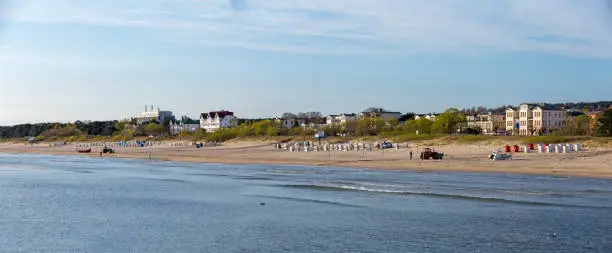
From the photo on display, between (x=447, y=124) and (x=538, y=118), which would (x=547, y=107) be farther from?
(x=447, y=124)

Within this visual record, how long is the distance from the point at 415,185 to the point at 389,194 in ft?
13.5

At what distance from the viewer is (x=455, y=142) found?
2648 inches

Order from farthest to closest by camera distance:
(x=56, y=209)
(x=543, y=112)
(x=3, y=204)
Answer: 1. (x=543, y=112)
2. (x=3, y=204)
3. (x=56, y=209)

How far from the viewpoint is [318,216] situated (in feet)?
74.0

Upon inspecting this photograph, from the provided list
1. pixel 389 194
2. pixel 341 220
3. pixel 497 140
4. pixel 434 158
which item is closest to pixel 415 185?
pixel 389 194

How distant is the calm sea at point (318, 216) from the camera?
58.0ft

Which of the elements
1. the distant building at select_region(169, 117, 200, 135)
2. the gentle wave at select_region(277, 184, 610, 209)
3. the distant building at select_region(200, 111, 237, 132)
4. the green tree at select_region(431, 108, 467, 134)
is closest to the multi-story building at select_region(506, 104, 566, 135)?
the green tree at select_region(431, 108, 467, 134)

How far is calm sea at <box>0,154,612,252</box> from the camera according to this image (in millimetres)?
17672

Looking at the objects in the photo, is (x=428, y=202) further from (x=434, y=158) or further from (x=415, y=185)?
(x=434, y=158)

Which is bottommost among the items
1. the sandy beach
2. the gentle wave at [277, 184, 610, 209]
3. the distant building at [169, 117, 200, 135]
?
the gentle wave at [277, 184, 610, 209]

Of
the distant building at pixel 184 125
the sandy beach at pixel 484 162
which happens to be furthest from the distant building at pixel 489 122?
the distant building at pixel 184 125

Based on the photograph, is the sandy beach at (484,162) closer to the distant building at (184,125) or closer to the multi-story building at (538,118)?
the multi-story building at (538,118)

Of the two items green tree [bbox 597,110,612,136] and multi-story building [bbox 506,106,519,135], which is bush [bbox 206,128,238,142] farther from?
green tree [bbox 597,110,612,136]

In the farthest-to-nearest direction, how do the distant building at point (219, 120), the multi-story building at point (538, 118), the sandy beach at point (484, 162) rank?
the distant building at point (219, 120) < the multi-story building at point (538, 118) < the sandy beach at point (484, 162)
